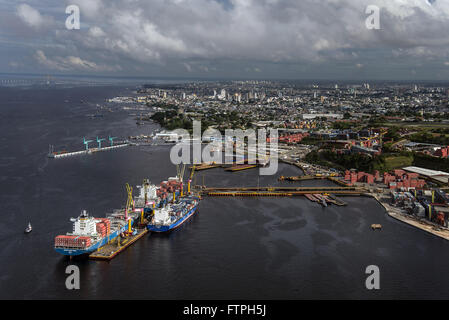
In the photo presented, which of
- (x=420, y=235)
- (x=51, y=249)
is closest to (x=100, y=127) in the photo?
(x=51, y=249)

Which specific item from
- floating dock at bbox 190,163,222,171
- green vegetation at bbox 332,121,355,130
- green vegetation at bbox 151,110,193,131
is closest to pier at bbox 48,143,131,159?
floating dock at bbox 190,163,222,171

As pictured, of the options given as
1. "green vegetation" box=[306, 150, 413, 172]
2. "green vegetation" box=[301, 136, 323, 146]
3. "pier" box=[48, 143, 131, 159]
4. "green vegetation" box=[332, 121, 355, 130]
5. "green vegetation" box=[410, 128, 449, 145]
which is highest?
"green vegetation" box=[332, 121, 355, 130]

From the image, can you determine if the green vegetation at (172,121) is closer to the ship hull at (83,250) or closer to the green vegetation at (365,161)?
the green vegetation at (365,161)

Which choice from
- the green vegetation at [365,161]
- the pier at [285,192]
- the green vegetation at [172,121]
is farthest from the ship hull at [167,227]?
the green vegetation at [172,121]

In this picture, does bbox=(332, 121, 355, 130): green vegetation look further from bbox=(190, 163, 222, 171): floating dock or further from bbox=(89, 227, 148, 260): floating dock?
bbox=(89, 227, 148, 260): floating dock
